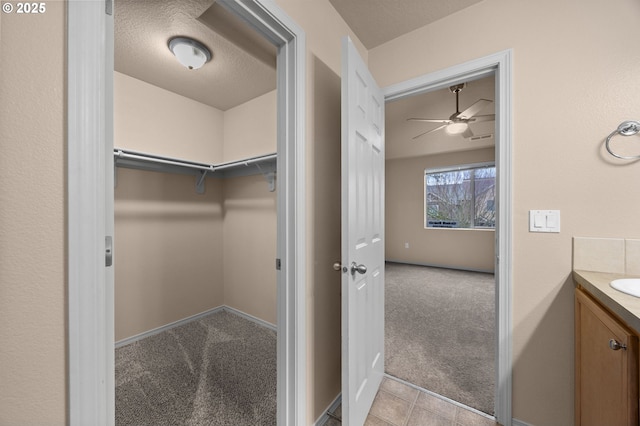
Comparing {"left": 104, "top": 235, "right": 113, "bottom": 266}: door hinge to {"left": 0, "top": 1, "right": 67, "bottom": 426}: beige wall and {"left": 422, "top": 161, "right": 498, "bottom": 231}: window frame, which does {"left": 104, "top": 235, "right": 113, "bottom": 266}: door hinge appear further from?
{"left": 422, "top": 161, "right": 498, "bottom": 231}: window frame

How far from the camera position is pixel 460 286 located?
4.09 metres

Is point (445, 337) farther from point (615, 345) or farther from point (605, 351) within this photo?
point (615, 345)

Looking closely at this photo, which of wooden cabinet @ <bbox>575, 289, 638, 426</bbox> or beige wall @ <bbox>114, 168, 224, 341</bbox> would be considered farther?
beige wall @ <bbox>114, 168, 224, 341</bbox>

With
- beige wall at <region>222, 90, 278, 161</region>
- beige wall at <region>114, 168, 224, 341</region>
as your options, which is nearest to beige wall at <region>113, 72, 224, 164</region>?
beige wall at <region>222, 90, 278, 161</region>

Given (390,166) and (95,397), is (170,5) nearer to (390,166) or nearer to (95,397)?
(95,397)

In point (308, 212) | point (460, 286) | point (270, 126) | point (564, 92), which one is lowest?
point (460, 286)

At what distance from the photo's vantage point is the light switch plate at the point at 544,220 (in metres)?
1.31

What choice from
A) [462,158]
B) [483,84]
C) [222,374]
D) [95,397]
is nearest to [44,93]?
[95,397]

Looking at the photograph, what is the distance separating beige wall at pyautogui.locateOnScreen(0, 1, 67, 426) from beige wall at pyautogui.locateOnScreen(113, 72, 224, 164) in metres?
1.81

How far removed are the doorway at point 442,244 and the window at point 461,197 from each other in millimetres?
18

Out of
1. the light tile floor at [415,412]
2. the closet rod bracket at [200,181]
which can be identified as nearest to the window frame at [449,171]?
the light tile floor at [415,412]

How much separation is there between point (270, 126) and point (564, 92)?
2.24 metres

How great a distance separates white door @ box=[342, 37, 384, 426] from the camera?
1156 millimetres

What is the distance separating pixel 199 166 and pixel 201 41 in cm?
112
